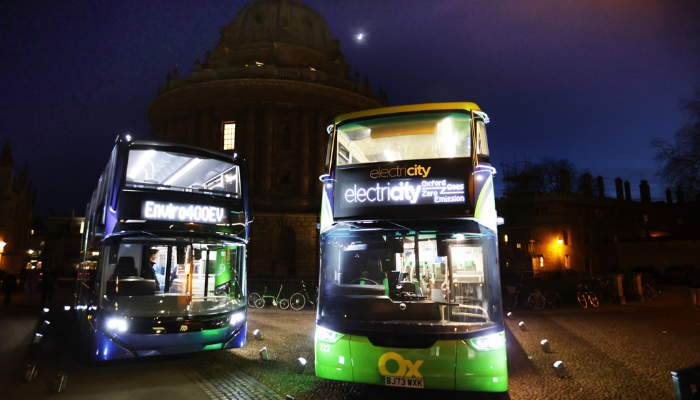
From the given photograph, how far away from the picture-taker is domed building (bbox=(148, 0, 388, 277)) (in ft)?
111

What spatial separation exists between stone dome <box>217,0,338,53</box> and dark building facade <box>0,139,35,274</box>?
22.0 m

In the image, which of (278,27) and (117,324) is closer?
(117,324)

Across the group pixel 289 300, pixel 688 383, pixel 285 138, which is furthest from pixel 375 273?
pixel 285 138

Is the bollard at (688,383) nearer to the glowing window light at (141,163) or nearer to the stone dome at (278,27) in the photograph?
the glowing window light at (141,163)

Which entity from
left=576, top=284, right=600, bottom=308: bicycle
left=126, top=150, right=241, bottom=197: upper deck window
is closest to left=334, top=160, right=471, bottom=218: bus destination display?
left=126, top=150, right=241, bottom=197: upper deck window

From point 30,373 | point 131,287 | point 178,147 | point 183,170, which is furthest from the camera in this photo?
point 183,170

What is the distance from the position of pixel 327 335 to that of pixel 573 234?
43.8 meters

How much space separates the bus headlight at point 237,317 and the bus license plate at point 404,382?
12.2 ft

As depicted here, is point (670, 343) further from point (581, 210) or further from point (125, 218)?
point (581, 210)

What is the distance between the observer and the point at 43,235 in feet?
250

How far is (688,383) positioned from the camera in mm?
3414

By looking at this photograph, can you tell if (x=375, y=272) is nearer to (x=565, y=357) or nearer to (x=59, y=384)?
(x=59, y=384)

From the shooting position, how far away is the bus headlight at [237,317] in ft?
26.5

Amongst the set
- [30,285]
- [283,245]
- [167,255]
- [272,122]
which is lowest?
[30,285]
